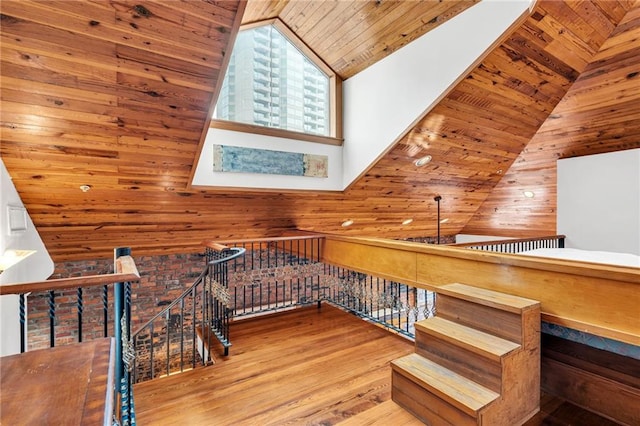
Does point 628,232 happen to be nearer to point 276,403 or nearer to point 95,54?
point 276,403

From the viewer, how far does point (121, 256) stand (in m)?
1.97

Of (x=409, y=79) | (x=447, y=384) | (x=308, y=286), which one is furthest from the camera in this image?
(x=308, y=286)

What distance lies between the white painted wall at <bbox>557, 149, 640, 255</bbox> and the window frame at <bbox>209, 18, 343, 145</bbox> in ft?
11.1

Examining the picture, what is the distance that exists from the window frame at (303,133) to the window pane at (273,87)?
0.20ft

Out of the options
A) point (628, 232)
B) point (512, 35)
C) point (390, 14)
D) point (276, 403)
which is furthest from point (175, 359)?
point (628, 232)

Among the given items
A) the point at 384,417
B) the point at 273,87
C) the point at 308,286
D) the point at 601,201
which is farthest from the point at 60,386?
the point at 601,201

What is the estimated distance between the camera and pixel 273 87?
4.40 m

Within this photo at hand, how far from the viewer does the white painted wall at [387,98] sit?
300 cm

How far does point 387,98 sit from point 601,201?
3280mm

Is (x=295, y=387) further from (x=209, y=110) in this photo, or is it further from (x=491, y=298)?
(x=209, y=110)

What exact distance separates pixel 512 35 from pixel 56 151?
13.7ft

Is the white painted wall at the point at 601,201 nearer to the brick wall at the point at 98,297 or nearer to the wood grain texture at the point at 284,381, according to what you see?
the wood grain texture at the point at 284,381

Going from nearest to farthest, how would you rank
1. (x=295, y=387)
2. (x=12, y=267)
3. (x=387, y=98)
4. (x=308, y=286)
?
(x=295, y=387)
(x=12, y=267)
(x=387, y=98)
(x=308, y=286)

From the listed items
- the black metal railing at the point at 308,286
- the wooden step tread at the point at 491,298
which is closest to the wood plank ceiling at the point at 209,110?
the black metal railing at the point at 308,286
